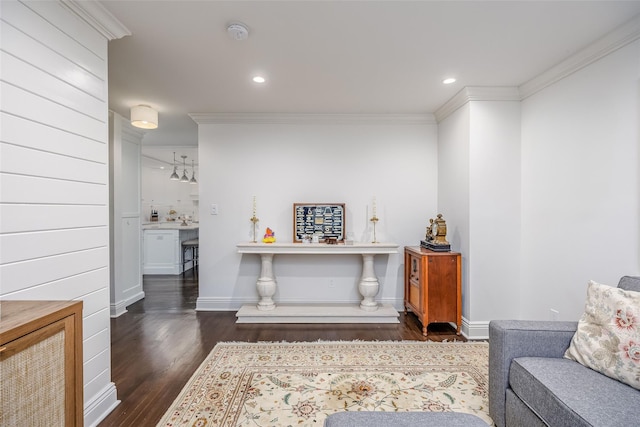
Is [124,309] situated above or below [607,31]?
below

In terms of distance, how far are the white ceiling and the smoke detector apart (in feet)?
0.11

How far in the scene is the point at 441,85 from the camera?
2773 millimetres

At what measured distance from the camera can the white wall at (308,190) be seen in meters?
3.64

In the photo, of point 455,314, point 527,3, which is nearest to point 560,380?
point 455,314

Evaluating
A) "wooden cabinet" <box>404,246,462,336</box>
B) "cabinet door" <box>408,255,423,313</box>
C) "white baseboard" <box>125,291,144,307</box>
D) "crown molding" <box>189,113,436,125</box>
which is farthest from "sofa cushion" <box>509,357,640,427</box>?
"white baseboard" <box>125,291,144,307</box>

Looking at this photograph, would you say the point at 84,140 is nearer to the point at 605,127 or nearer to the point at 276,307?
the point at 276,307

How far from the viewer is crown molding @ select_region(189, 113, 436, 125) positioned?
11.7ft

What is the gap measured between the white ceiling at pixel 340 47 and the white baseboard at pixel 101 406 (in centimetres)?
234

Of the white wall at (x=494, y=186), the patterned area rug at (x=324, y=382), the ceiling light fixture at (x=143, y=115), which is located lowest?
the patterned area rug at (x=324, y=382)

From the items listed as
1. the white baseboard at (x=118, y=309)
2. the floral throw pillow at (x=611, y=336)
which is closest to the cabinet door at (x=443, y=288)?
the floral throw pillow at (x=611, y=336)

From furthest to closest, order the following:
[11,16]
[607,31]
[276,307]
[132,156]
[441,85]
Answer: [132,156] → [276,307] → [441,85] → [607,31] → [11,16]

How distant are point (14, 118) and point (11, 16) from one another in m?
0.45

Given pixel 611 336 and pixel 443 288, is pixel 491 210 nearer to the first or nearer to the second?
pixel 443 288

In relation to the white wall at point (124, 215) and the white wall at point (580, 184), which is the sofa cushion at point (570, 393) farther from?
the white wall at point (124, 215)
